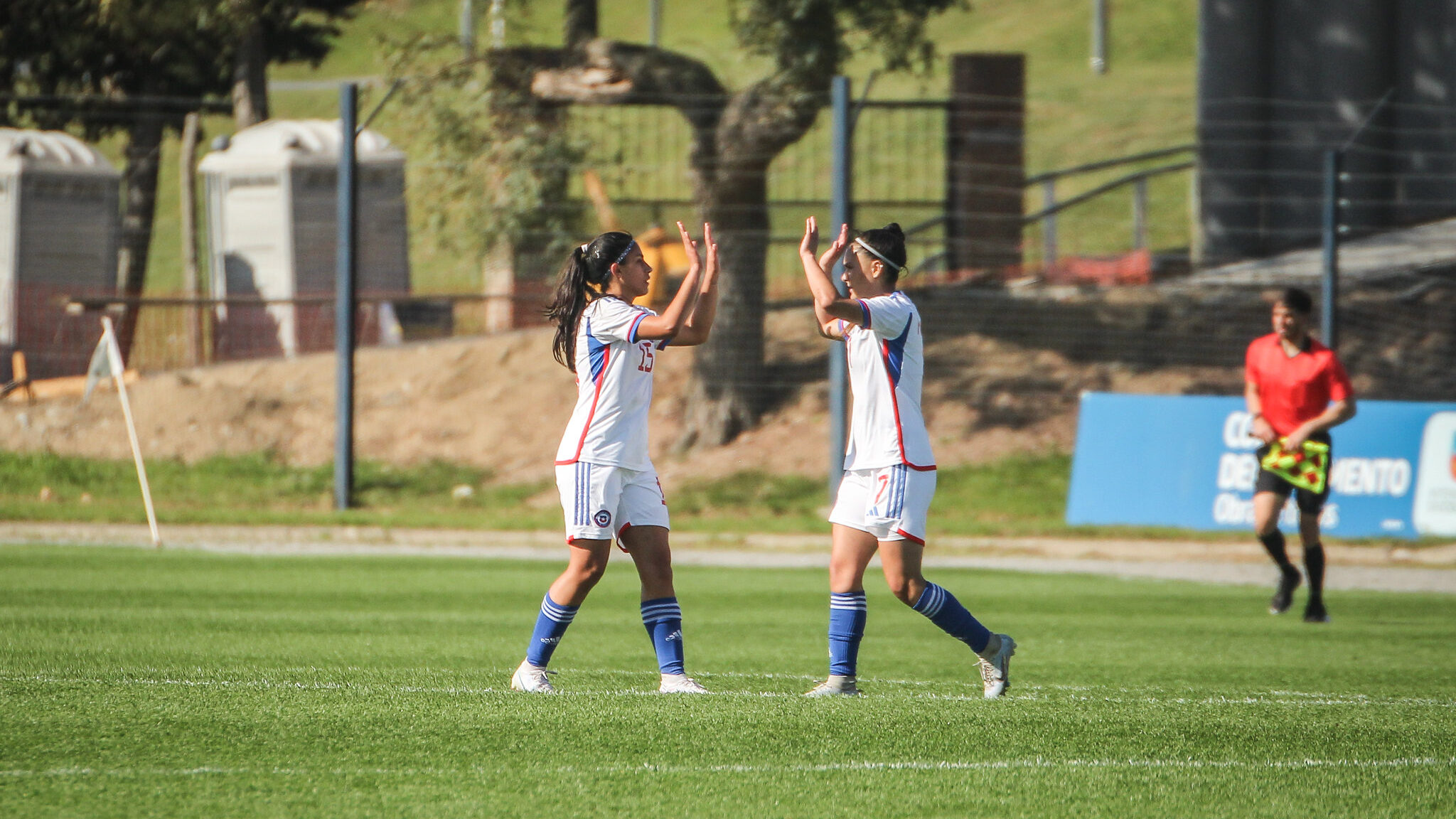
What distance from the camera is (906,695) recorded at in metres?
6.32

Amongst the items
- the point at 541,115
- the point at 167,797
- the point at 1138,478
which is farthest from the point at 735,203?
the point at 167,797

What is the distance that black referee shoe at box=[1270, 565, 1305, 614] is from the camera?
993 cm

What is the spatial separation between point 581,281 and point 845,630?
175 centimetres

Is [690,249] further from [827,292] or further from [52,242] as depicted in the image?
[52,242]

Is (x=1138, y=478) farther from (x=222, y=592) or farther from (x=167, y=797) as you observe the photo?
(x=167, y=797)

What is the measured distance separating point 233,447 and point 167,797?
1433 centimetres

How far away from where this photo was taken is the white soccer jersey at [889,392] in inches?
236

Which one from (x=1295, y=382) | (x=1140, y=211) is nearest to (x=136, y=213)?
(x=1140, y=211)

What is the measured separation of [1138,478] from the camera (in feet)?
47.3

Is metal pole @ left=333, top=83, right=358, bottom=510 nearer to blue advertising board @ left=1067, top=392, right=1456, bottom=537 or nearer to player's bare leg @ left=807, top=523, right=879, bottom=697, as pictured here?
blue advertising board @ left=1067, top=392, right=1456, bottom=537

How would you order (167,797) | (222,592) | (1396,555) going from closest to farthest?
(167,797), (222,592), (1396,555)

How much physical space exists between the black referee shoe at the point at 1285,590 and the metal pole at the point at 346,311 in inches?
385

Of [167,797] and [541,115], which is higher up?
[541,115]

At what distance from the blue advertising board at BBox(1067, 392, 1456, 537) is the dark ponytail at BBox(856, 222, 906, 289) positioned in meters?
8.53
